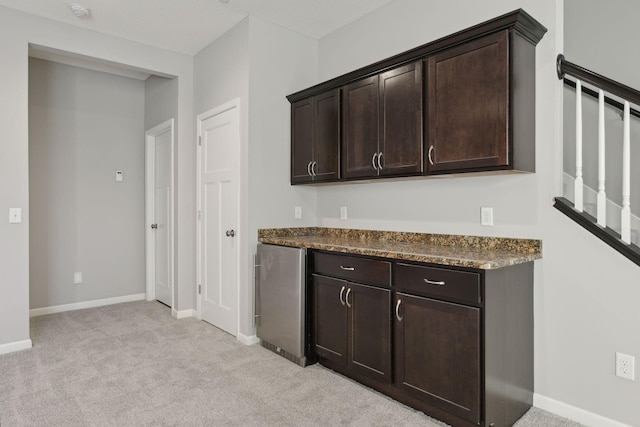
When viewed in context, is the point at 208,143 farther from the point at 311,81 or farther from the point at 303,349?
the point at 303,349

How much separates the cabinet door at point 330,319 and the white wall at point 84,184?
3.08 metres

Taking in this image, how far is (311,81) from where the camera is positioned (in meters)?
3.80

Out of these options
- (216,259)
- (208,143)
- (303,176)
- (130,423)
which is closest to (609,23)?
(303,176)

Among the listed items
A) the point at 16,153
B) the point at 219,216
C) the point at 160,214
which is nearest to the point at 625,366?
the point at 219,216

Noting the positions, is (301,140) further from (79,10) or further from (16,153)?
(16,153)

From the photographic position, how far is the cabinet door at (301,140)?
3.41 m

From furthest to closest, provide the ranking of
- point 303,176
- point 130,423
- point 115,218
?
point 115,218, point 303,176, point 130,423

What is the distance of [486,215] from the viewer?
251 centimetres

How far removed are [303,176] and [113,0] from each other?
2.06m

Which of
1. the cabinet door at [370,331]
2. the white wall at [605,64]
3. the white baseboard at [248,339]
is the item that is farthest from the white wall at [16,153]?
the white wall at [605,64]

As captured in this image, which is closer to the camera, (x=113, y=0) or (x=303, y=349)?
(x=303, y=349)

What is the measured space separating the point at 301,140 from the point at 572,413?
2.71 m

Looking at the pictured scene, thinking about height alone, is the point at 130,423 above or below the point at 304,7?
below

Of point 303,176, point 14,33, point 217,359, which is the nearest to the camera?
point 217,359
